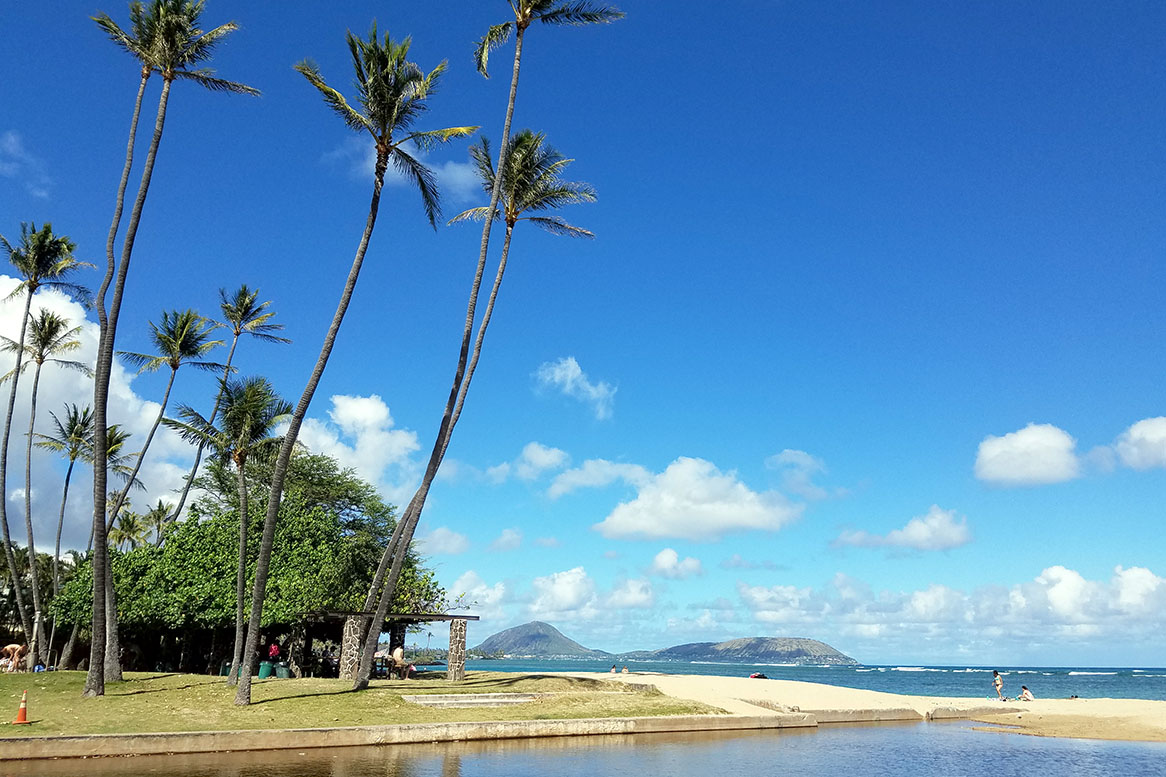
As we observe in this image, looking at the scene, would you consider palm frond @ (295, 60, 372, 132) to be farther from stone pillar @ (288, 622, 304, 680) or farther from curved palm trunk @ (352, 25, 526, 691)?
stone pillar @ (288, 622, 304, 680)

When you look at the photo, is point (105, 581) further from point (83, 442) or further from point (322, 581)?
point (83, 442)

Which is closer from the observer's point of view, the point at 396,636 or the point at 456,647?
the point at 456,647

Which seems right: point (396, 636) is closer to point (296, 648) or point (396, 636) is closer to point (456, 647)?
point (296, 648)

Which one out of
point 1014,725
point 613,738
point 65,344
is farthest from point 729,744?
point 65,344

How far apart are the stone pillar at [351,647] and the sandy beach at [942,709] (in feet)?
31.3

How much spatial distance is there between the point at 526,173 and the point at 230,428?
47.4 ft

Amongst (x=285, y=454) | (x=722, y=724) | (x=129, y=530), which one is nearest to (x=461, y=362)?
(x=285, y=454)

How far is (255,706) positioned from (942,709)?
23.5 meters

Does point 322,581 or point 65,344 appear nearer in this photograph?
point 322,581

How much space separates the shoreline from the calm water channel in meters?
0.55

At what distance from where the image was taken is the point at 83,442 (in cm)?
3991

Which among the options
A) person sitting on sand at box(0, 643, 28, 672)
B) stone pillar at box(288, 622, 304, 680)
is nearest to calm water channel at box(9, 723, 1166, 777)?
stone pillar at box(288, 622, 304, 680)

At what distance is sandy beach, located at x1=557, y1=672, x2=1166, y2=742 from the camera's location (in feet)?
85.4

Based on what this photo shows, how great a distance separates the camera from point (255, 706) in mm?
Answer: 20578
